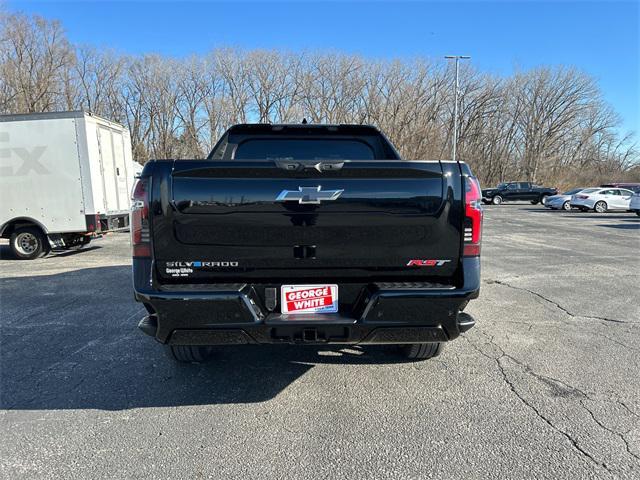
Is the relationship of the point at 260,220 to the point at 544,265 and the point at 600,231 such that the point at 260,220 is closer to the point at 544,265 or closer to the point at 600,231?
the point at 544,265

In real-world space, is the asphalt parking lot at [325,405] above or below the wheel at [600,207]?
below

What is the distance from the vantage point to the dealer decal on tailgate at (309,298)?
2.66 meters

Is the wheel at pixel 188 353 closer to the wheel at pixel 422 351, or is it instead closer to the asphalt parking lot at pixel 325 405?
the asphalt parking lot at pixel 325 405

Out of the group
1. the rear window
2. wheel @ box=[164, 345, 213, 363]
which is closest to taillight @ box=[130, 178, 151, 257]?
wheel @ box=[164, 345, 213, 363]

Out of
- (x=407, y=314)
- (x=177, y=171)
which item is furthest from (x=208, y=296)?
(x=407, y=314)

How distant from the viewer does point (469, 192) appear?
264 centimetres

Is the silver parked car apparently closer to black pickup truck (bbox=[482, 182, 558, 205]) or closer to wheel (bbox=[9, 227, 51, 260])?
black pickup truck (bbox=[482, 182, 558, 205])

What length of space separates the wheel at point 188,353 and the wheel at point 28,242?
310 inches

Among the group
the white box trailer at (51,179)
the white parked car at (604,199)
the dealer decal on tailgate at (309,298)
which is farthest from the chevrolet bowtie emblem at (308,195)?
the white parked car at (604,199)

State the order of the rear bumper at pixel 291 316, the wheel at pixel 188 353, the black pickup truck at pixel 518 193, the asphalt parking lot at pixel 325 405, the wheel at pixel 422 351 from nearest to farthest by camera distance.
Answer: the asphalt parking lot at pixel 325 405, the rear bumper at pixel 291 316, the wheel at pixel 188 353, the wheel at pixel 422 351, the black pickup truck at pixel 518 193

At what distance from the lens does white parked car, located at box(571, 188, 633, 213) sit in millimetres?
24703

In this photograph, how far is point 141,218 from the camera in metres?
2.56

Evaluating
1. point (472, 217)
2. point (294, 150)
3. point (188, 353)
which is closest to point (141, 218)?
point (188, 353)

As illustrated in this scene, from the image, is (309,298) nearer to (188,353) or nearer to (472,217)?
(472,217)
